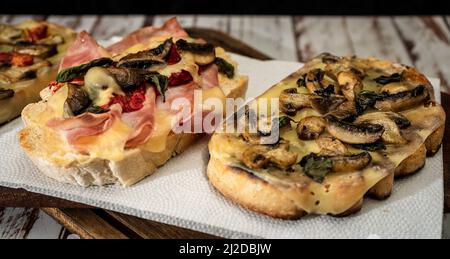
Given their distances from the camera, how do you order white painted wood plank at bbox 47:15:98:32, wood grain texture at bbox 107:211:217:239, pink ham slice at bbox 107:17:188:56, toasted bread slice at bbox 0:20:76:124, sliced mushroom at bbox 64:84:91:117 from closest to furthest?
1. wood grain texture at bbox 107:211:217:239
2. sliced mushroom at bbox 64:84:91:117
3. toasted bread slice at bbox 0:20:76:124
4. pink ham slice at bbox 107:17:188:56
5. white painted wood plank at bbox 47:15:98:32

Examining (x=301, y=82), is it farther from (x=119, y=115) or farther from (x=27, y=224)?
(x=27, y=224)

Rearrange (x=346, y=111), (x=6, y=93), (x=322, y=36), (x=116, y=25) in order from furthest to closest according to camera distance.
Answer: (x=116, y=25) < (x=322, y=36) < (x=6, y=93) < (x=346, y=111)

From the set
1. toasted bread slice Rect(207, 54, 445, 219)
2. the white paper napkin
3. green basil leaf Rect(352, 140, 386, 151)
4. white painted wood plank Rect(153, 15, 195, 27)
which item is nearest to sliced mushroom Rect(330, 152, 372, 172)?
toasted bread slice Rect(207, 54, 445, 219)

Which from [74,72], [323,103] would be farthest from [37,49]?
[323,103]

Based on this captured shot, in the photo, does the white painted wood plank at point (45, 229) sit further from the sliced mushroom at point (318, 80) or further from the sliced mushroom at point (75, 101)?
the sliced mushroom at point (318, 80)

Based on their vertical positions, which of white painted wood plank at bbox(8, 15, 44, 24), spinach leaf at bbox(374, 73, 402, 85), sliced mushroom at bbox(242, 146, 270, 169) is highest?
sliced mushroom at bbox(242, 146, 270, 169)

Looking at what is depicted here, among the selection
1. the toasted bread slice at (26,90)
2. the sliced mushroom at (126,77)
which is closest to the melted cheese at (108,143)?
the sliced mushroom at (126,77)

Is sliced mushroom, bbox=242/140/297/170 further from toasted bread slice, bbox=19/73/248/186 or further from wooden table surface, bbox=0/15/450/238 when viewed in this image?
wooden table surface, bbox=0/15/450/238
